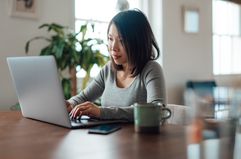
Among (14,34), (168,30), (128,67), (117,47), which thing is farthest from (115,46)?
(168,30)

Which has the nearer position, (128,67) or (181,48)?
(128,67)

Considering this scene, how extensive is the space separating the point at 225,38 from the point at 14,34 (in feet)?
10.6

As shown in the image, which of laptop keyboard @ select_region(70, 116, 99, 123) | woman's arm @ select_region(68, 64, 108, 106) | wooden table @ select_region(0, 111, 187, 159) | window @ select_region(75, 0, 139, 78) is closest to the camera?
wooden table @ select_region(0, 111, 187, 159)

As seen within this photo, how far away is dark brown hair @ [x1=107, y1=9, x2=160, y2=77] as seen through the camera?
162cm

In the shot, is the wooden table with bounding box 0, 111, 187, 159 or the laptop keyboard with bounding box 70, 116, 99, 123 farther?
the laptop keyboard with bounding box 70, 116, 99, 123

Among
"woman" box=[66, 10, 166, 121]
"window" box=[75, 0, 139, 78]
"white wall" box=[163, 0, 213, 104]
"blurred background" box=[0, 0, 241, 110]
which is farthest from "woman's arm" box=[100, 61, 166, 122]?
"white wall" box=[163, 0, 213, 104]

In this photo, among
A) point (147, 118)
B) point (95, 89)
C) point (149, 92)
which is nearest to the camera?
point (147, 118)

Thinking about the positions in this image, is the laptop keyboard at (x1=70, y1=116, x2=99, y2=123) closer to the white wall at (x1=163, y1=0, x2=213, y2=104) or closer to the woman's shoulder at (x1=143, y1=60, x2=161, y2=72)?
the woman's shoulder at (x1=143, y1=60, x2=161, y2=72)

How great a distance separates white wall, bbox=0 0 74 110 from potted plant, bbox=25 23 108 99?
0.08 meters

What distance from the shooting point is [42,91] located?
3.93 ft

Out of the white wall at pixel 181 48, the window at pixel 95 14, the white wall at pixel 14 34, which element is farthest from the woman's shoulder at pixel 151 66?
the white wall at pixel 181 48

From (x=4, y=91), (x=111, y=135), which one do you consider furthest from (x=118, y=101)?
(x=4, y=91)

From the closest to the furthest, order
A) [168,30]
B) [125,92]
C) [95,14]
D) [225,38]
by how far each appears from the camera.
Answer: [125,92] → [95,14] → [168,30] → [225,38]

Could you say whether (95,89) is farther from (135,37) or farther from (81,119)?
(81,119)
